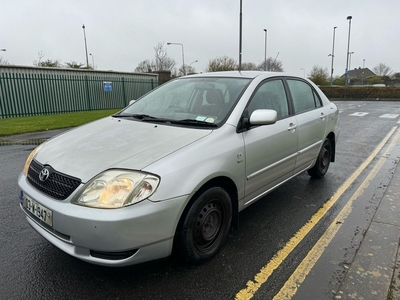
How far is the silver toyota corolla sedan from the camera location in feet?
6.97

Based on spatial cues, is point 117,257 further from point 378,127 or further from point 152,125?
point 378,127

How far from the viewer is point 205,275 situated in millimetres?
2518

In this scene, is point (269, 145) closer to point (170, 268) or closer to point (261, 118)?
point (261, 118)

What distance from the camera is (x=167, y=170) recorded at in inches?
87.9

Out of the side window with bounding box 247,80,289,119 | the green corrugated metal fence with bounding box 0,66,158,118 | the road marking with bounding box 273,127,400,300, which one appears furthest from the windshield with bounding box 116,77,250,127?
the green corrugated metal fence with bounding box 0,66,158,118

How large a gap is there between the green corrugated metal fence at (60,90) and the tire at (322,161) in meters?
14.0

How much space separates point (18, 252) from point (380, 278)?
10.6 feet

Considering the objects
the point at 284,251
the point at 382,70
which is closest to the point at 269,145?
the point at 284,251

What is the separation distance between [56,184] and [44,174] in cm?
20

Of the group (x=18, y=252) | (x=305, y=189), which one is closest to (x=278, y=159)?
(x=305, y=189)

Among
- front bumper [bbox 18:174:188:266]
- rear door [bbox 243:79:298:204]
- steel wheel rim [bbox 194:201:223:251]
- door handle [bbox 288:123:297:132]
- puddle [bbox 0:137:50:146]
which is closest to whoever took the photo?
front bumper [bbox 18:174:188:266]

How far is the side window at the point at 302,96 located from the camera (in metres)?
4.09

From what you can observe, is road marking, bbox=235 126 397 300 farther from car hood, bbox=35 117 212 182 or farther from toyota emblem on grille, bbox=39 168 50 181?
toyota emblem on grille, bbox=39 168 50 181

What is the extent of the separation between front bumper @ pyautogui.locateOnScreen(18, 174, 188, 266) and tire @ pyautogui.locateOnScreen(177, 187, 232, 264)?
0.14m
